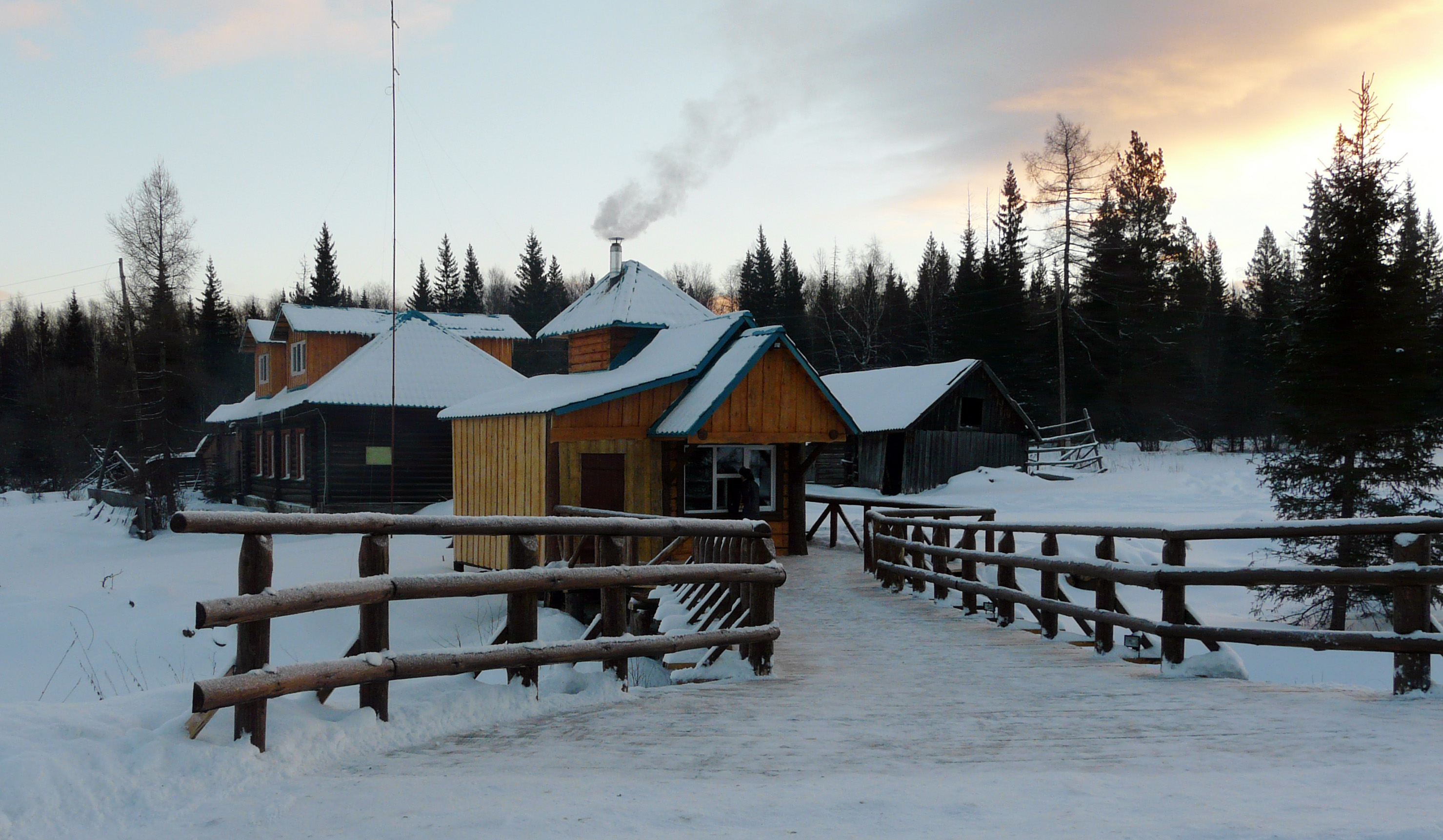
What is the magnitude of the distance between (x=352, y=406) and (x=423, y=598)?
25512 mm

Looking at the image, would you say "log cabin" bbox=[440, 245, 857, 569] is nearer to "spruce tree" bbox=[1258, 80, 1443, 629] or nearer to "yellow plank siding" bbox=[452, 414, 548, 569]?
"yellow plank siding" bbox=[452, 414, 548, 569]

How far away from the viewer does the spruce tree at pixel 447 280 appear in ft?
266

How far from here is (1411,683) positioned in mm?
6234

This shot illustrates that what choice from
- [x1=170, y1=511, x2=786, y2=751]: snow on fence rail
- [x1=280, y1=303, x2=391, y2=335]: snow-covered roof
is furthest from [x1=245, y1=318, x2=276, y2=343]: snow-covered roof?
[x1=170, y1=511, x2=786, y2=751]: snow on fence rail

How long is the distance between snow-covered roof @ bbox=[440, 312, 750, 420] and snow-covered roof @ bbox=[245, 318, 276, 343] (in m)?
17.2

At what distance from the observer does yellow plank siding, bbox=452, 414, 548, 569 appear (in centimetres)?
1734

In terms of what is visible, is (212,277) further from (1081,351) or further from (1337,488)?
(1337,488)

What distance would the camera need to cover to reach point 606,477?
17750mm

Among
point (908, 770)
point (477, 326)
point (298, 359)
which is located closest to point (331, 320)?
point (298, 359)

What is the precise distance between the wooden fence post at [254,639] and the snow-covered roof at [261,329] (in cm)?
3360

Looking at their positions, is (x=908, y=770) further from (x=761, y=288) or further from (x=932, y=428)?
(x=761, y=288)

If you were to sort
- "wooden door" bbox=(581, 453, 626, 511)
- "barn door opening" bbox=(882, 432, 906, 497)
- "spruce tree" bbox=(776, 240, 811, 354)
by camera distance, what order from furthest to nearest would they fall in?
"spruce tree" bbox=(776, 240, 811, 354)
"barn door opening" bbox=(882, 432, 906, 497)
"wooden door" bbox=(581, 453, 626, 511)

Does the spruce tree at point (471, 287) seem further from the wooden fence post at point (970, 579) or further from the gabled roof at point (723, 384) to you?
the wooden fence post at point (970, 579)

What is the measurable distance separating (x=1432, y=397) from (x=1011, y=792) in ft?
66.5
